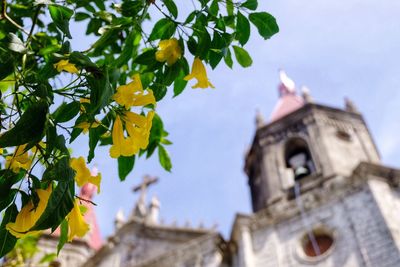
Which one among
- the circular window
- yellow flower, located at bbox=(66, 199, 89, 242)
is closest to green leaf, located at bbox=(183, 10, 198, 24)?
yellow flower, located at bbox=(66, 199, 89, 242)

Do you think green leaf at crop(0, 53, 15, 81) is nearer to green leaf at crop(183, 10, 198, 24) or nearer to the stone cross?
green leaf at crop(183, 10, 198, 24)

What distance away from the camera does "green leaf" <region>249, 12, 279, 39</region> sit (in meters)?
2.41

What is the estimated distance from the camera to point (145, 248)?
687 inches

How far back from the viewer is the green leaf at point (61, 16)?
230 cm

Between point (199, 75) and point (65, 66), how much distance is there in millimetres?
561

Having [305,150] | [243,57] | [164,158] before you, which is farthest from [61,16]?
[305,150]

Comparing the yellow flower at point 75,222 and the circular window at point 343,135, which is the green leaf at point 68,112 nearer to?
the yellow flower at point 75,222

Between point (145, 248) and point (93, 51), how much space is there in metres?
15.2

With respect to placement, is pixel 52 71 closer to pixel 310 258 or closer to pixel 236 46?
pixel 236 46

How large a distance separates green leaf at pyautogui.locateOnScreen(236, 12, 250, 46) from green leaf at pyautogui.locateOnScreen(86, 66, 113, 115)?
0.70 metres

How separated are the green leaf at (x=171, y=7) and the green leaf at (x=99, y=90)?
466 mm

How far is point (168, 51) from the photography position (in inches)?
93.4

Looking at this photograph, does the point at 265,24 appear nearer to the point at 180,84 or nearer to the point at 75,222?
the point at 180,84

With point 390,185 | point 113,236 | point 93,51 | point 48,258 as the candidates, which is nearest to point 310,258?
point 390,185
